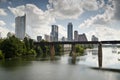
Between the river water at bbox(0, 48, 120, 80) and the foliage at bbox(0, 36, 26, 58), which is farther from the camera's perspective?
the foliage at bbox(0, 36, 26, 58)

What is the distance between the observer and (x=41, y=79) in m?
45.3

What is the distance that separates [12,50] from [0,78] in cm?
5744

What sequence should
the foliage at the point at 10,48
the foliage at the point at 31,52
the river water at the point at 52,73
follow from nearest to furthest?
the river water at the point at 52,73 < the foliage at the point at 10,48 < the foliage at the point at 31,52

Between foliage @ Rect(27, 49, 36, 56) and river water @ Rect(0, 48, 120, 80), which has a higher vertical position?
foliage @ Rect(27, 49, 36, 56)

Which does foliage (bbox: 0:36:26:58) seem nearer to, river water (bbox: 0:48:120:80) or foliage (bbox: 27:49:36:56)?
foliage (bbox: 27:49:36:56)

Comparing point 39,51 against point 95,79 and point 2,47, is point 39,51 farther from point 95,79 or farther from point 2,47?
point 95,79

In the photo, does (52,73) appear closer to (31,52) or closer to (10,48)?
(10,48)

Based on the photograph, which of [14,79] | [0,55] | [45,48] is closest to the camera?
[14,79]

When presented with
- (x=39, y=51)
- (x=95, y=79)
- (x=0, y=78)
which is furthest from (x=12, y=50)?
(x=95, y=79)

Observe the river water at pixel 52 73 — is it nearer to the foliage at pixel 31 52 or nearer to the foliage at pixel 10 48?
the foliage at pixel 10 48

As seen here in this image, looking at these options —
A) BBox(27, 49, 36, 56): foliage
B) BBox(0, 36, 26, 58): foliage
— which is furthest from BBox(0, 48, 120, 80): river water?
BBox(27, 49, 36, 56): foliage

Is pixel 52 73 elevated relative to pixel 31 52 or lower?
lower

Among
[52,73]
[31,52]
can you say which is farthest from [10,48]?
[52,73]

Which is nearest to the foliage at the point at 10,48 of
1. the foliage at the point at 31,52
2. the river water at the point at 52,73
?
the foliage at the point at 31,52
